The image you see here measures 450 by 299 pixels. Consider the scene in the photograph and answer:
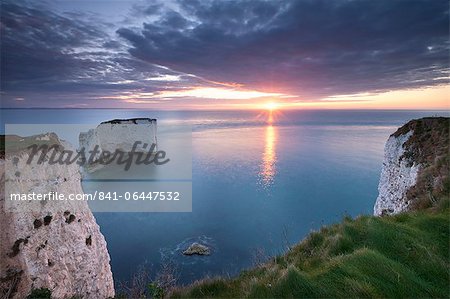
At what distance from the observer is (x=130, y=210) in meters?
49.6

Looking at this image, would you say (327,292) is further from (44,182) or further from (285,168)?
(285,168)

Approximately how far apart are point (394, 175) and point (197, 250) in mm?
25227

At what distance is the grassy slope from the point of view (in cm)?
565

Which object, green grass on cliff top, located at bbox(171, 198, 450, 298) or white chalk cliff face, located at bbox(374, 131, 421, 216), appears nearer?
green grass on cliff top, located at bbox(171, 198, 450, 298)

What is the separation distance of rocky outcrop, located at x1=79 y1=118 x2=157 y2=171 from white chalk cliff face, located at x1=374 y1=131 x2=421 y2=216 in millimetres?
68458

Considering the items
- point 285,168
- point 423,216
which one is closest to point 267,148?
point 285,168

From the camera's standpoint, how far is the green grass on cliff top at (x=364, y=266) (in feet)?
18.5

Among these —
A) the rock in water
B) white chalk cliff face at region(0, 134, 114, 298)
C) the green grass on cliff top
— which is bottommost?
the rock in water

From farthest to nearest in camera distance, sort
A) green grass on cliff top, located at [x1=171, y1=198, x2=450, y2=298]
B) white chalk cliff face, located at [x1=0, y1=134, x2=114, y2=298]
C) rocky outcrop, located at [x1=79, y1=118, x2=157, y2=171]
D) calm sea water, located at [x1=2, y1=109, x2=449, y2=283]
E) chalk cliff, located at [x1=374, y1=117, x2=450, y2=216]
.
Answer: rocky outcrop, located at [x1=79, y1=118, x2=157, y2=171] < calm sea water, located at [x1=2, y1=109, x2=449, y2=283] < chalk cliff, located at [x1=374, y1=117, x2=450, y2=216] < white chalk cliff face, located at [x1=0, y1=134, x2=114, y2=298] < green grass on cliff top, located at [x1=171, y1=198, x2=450, y2=298]

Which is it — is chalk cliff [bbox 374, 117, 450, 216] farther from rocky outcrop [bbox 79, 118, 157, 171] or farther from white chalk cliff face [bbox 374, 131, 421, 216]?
rocky outcrop [bbox 79, 118, 157, 171]

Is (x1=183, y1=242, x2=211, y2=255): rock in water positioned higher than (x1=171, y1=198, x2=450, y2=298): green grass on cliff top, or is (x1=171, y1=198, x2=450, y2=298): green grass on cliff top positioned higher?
(x1=171, y1=198, x2=450, y2=298): green grass on cliff top

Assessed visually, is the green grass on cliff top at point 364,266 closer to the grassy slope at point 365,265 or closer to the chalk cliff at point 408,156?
the grassy slope at point 365,265

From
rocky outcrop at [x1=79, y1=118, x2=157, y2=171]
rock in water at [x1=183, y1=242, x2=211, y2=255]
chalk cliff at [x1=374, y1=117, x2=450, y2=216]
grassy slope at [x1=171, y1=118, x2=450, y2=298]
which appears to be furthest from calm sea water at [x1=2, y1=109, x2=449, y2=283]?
rocky outcrop at [x1=79, y1=118, x2=157, y2=171]

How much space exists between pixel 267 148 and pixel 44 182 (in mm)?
89810
